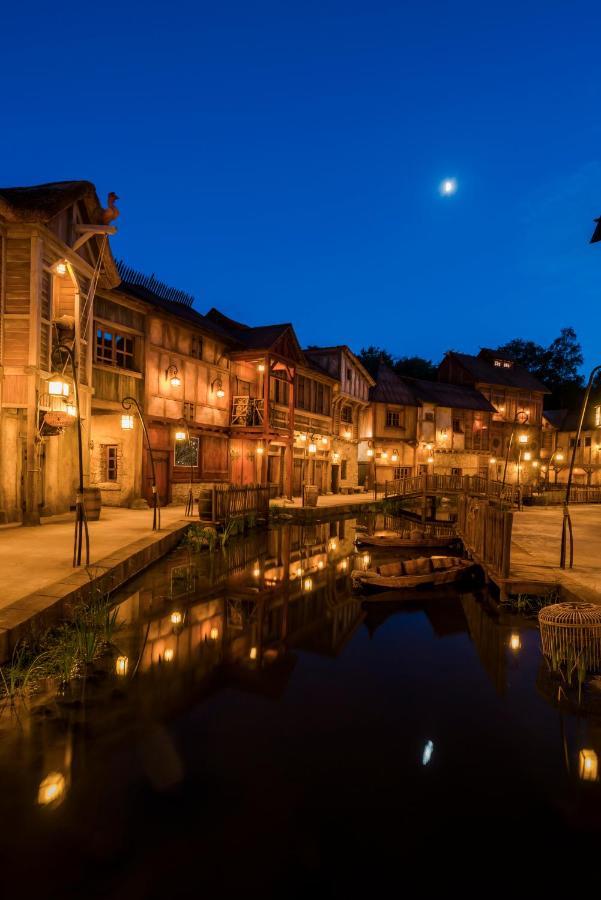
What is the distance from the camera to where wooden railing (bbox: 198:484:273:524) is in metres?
17.5

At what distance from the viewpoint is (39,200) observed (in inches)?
546

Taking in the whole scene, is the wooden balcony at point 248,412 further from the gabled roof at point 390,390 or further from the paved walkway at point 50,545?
the gabled roof at point 390,390

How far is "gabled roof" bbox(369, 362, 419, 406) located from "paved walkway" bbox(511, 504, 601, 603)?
22202 mm

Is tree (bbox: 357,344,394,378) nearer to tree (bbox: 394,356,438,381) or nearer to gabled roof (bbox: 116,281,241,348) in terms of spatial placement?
tree (bbox: 394,356,438,381)

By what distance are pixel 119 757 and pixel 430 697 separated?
155 inches

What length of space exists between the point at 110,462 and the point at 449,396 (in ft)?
107

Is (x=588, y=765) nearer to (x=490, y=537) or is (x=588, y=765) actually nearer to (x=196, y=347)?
(x=490, y=537)

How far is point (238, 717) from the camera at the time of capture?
5840mm

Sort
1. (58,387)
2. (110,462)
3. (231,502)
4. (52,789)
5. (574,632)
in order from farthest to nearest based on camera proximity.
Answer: (110,462) → (231,502) → (58,387) → (574,632) → (52,789)

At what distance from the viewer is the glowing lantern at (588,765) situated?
481 cm

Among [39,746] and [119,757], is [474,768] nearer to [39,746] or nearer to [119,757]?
[119,757]

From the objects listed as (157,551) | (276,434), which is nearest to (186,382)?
(276,434)

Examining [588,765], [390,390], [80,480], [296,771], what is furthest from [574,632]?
[390,390]

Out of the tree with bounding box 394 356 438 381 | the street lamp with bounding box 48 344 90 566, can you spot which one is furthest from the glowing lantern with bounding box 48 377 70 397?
the tree with bounding box 394 356 438 381
